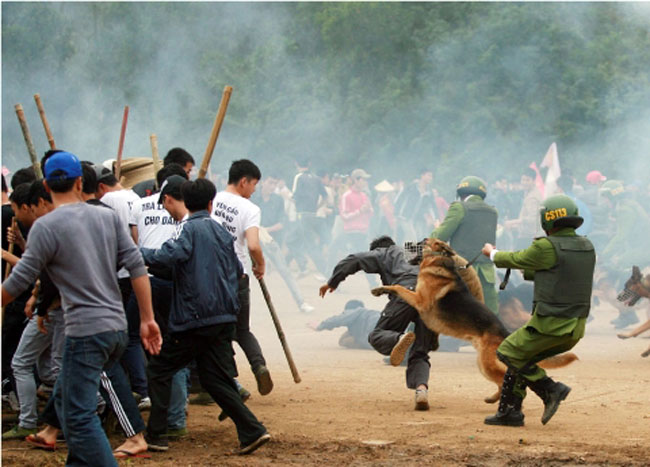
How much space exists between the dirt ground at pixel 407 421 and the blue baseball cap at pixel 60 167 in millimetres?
1614

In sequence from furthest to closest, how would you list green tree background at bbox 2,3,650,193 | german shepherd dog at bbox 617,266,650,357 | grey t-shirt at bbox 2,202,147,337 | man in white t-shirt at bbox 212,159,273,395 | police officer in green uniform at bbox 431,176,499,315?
1. green tree background at bbox 2,3,650,193
2. german shepherd dog at bbox 617,266,650,357
3. police officer in green uniform at bbox 431,176,499,315
4. man in white t-shirt at bbox 212,159,273,395
5. grey t-shirt at bbox 2,202,147,337

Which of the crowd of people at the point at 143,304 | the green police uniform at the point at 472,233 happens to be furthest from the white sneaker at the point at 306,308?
the crowd of people at the point at 143,304

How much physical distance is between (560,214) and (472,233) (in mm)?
3319

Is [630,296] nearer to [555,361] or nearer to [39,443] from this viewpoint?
[555,361]

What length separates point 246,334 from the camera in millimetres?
7508

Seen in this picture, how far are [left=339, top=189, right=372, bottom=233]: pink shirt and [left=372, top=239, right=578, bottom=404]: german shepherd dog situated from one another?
11.9 m

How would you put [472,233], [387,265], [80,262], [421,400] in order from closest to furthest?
[80,262], [421,400], [387,265], [472,233]

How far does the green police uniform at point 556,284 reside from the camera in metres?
6.40

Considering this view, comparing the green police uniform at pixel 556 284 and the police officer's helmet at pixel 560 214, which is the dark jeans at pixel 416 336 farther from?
the police officer's helmet at pixel 560 214

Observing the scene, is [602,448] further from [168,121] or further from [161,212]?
[168,121]

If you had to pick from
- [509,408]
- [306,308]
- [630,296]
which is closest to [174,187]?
[509,408]

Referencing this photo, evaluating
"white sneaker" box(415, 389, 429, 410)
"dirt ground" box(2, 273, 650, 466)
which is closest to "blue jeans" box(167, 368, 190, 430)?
"dirt ground" box(2, 273, 650, 466)

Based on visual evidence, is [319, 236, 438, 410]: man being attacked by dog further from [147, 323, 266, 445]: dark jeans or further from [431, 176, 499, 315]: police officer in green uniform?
[431, 176, 499, 315]: police officer in green uniform

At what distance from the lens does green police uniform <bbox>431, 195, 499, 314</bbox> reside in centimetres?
974
